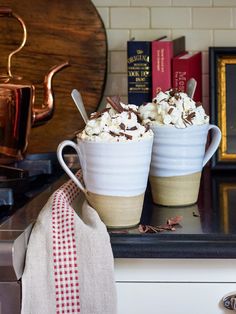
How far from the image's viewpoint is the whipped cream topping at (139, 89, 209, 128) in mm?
933

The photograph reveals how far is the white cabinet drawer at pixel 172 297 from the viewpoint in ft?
2.74

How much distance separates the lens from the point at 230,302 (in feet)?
2.71

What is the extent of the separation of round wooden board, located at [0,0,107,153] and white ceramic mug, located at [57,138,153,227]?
1.83 ft

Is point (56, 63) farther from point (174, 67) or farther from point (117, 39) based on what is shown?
point (174, 67)

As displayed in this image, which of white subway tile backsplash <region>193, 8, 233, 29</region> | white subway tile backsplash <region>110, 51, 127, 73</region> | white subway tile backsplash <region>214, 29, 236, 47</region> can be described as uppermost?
white subway tile backsplash <region>193, 8, 233, 29</region>

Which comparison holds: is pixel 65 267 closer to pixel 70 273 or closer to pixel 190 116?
pixel 70 273

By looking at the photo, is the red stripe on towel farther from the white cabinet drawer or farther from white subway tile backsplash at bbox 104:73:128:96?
white subway tile backsplash at bbox 104:73:128:96

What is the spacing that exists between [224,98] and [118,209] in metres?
0.57

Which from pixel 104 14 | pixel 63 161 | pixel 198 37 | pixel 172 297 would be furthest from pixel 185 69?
pixel 172 297

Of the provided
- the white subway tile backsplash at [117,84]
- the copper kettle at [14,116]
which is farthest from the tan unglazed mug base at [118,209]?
the white subway tile backsplash at [117,84]

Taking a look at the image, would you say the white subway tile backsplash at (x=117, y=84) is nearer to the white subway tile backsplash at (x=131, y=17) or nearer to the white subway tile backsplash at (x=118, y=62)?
the white subway tile backsplash at (x=118, y=62)

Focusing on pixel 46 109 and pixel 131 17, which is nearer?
pixel 46 109

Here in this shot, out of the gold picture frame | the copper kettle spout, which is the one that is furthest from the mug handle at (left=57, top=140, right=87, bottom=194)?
the copper kettle spout

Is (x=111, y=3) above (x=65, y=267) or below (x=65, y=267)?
above
